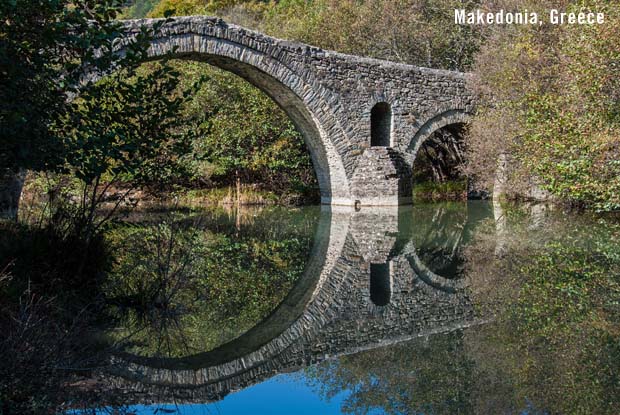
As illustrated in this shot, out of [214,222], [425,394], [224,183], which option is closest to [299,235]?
[214,222]

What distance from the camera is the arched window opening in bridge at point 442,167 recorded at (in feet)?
72.1

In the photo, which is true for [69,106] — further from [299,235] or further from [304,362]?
[299,235]

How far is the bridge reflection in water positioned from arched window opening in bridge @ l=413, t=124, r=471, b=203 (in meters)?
11.4

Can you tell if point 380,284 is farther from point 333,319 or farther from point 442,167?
point 442,167

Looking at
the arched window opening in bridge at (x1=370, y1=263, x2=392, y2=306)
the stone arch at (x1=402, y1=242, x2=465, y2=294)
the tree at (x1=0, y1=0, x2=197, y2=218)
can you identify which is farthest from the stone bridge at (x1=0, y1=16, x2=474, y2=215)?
the tree at (x1=0, y1=0, x2=197, y2=218)

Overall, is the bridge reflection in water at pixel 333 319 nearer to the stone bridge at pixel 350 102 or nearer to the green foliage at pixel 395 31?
the stone bridge at pixel 350 102

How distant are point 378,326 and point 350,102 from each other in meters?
13.0

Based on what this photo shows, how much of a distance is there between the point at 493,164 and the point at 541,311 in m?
12.4

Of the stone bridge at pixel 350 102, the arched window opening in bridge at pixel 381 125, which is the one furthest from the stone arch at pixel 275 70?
the arched window opening in bridge at pixel 381 125

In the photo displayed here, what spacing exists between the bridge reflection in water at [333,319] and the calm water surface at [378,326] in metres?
0.02

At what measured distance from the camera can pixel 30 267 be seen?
5.70 metres

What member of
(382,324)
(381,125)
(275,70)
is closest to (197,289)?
(382,324)

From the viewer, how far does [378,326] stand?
5500mm

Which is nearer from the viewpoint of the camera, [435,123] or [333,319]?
[333,319]
